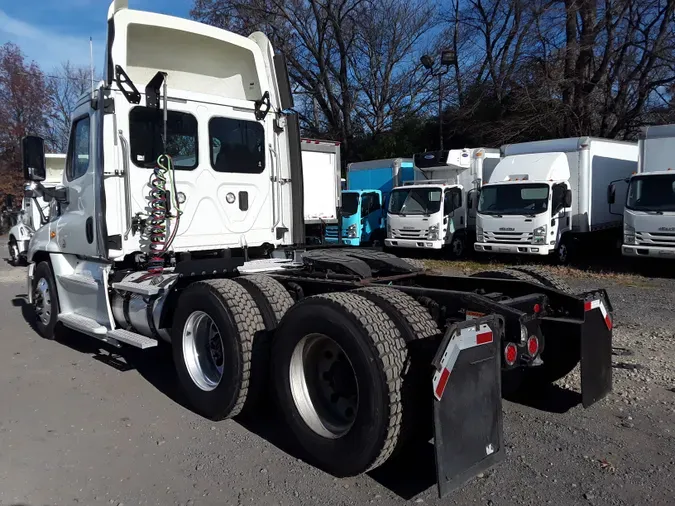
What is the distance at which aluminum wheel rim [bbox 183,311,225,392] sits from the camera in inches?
195

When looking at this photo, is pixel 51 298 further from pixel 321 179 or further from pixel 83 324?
pixel 321 179

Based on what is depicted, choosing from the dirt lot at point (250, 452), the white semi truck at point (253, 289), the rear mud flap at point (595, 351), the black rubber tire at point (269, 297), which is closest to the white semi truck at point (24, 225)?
the white semi truck at point (253, 289)

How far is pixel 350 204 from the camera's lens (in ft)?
65.7

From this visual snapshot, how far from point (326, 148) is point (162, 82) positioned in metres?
8.24

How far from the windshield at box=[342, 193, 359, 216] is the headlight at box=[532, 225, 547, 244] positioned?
6.64 m

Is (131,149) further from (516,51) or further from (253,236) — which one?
(516,51)

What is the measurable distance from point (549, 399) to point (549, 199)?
11104 mm

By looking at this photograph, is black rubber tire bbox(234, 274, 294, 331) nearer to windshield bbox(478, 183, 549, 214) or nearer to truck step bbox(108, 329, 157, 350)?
truck step bbox(108, 329, 157, 350)

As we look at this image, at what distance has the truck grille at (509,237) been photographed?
50.3 ft

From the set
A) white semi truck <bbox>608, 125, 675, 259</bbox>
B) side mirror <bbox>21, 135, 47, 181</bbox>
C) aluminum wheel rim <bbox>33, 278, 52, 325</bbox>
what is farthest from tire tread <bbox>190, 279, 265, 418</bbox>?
white semi truck <bbox>608, 125, 675, 259</bbox>

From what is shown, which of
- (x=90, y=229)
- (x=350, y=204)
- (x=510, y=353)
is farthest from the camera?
(x=350, y=204)

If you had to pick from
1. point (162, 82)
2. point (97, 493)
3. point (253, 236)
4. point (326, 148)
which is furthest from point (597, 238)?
point (97, 493)

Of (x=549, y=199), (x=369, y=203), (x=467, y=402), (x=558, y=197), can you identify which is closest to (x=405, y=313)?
(x=467, y=402)

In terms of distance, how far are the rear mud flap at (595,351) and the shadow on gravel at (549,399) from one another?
853mm
